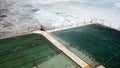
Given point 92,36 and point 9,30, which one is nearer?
point 92,36

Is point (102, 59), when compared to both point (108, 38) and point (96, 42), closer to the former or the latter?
point (96, 42)

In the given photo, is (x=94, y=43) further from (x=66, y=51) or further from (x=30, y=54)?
(x=30, y=54)

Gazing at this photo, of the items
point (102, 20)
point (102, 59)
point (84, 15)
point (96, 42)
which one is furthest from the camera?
point (84, 15)

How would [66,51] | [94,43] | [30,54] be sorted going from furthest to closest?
[94,43] < [66,51] < [30,54]

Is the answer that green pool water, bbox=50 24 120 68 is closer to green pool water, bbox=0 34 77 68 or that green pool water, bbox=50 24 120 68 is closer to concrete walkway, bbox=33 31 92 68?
concrete walkway, bbox=33 31 92 68

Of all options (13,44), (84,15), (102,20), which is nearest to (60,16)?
(84,15)

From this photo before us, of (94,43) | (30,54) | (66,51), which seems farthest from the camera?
(94,43)

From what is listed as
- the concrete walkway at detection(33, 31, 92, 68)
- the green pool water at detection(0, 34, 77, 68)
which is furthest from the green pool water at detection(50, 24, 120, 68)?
the green pool water at detection(0, 34, 77, 68)

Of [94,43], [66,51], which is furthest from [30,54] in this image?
[94,43]
